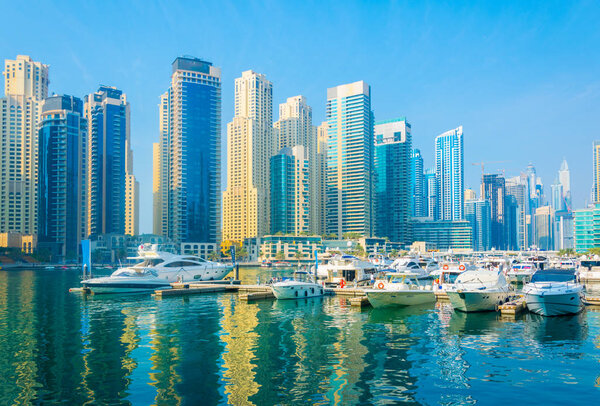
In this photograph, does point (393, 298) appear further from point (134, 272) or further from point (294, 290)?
point (134, 272)

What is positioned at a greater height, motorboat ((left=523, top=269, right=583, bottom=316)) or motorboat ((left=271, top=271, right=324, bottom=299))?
motorboat ((left=523, top=269, right=583, bottom=316))

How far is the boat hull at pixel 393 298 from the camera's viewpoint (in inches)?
1848

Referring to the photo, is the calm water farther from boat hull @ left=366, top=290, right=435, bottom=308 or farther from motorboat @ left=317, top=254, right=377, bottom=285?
motorboat @ left=317, top=254, right=377, bottom=285

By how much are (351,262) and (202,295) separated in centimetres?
2032

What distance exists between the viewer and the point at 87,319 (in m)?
42.4

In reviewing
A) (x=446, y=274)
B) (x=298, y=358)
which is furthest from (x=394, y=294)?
(x=446, y=274)

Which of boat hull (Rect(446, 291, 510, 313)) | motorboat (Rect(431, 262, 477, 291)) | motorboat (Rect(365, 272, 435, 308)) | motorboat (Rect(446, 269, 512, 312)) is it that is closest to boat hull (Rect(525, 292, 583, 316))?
boat hull (Rect(446, 291, 510, 313))

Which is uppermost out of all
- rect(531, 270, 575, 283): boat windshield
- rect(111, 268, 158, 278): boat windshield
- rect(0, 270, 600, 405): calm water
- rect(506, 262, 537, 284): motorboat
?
rect(531, 270, 575, 283): boat windshield

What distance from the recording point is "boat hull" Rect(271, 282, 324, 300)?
5584 cm

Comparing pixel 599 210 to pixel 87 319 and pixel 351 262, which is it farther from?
pixel 87 319

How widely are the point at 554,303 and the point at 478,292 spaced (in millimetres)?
5706

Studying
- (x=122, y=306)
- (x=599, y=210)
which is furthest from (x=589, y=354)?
(x=599, y=210)

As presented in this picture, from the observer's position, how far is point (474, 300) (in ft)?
140

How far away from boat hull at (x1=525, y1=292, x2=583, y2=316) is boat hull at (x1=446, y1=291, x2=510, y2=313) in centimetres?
319
